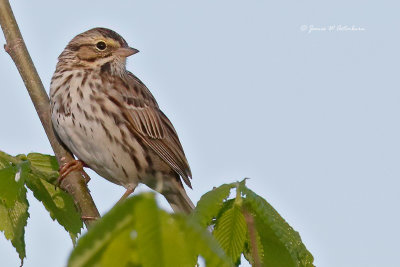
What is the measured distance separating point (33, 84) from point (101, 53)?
2.62 m

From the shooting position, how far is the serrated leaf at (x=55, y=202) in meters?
4.24

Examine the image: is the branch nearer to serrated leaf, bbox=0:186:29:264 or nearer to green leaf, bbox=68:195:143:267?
serrated leaf, bbox=0:186:29:264

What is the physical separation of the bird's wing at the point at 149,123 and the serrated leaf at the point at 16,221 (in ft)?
9.98

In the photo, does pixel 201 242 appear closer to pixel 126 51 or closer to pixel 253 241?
pixel 253 241

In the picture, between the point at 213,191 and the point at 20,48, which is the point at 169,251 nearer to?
the point at 213,191

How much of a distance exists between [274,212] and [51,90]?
443 centimetres

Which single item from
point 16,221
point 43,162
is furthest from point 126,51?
point 16,221

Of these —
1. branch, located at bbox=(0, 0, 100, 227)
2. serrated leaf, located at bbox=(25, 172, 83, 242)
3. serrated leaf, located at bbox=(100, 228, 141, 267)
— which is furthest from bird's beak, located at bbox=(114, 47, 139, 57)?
serrated leaf, located at bbox=(100, 228, 141, 267)

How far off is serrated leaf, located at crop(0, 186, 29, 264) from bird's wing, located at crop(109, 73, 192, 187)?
304 cm

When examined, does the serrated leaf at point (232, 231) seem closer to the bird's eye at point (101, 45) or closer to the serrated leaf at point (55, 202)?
the serrated leaf at point (55, 202)

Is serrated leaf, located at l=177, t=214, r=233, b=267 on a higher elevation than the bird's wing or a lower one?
lower

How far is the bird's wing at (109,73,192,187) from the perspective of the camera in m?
7.06

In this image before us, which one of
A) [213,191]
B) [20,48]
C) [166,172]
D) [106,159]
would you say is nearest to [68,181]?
[20,48]

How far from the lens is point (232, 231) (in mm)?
2725
